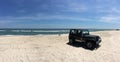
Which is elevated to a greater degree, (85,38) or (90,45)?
(85,38)

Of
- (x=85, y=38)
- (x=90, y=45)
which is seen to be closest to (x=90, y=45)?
(x=90, y=45)

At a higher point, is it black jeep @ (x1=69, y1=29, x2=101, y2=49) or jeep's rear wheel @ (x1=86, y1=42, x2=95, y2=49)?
black jeep @ (x1=69, y1=29, x2=101, y2=49)

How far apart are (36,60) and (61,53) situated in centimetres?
254

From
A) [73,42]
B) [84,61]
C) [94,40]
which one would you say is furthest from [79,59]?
[73,42]

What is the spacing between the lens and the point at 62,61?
11766mm

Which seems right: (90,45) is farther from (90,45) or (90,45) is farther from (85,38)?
(85,38)

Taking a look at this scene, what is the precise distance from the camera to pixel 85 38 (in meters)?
17.2

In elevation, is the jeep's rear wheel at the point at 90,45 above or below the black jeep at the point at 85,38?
below

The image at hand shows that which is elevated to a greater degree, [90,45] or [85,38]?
[85,38]

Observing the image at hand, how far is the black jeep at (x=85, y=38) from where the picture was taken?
16.7m

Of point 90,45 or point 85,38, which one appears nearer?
Answer: point 90,45

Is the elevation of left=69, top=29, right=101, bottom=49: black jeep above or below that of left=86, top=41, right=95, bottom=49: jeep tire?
above

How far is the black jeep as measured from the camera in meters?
16.7

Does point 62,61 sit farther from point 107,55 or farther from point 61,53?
point 107,55
